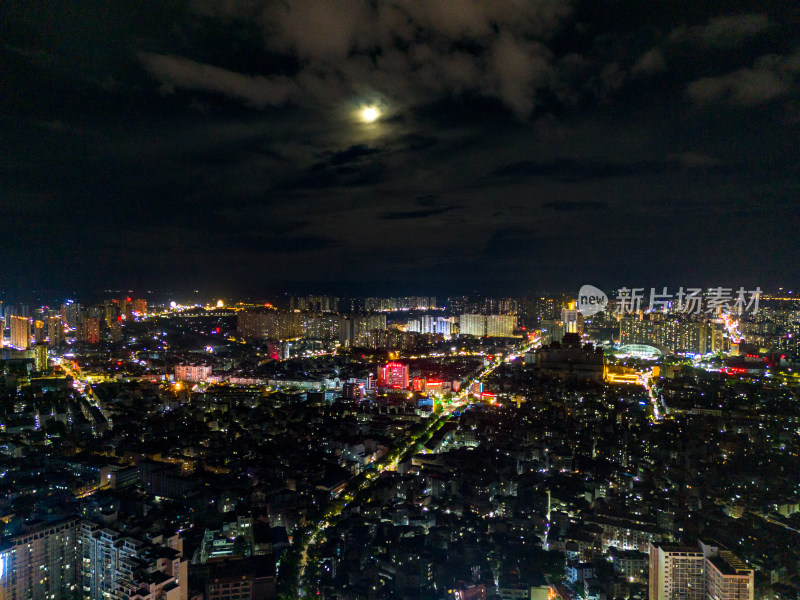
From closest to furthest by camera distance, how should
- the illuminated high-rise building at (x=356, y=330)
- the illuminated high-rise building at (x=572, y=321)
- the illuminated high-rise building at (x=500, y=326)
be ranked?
the illuminated high-rise building at (x=572, y=321)
the illuminated high-rise building at (x=356, y=330)
the illuminated high-rise building at (x=500, y=326)

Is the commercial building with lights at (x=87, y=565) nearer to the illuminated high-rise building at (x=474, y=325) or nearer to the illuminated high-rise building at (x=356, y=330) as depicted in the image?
the illuminated high-rise building at (x=356, y=330)

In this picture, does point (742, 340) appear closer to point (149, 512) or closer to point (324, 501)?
point (324, 501)

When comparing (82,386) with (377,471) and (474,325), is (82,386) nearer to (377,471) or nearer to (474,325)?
(377,471)

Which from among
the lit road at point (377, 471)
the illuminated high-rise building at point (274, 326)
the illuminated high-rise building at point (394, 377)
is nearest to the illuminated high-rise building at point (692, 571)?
the lit road at point (377, 471)

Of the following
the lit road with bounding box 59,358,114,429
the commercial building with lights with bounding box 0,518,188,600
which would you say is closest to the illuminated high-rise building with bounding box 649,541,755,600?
the commercial building with lights with bounding box 0,518,188,600

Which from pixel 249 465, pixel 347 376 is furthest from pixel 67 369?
pixel 249 465

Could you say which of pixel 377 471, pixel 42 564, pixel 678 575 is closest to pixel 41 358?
pixel 377 471

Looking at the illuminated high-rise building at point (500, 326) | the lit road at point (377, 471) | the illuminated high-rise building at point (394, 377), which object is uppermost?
the illuminated high-rise building at point (500, 326)

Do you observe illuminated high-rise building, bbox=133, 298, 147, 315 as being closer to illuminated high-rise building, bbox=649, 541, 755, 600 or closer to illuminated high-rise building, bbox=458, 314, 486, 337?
illuminated high-rise building, bbox=458, 314, 486, 337
